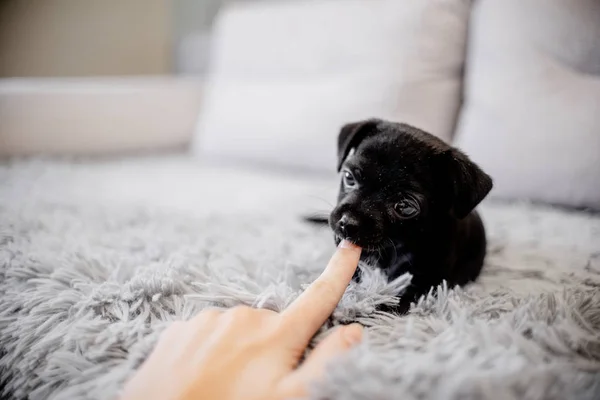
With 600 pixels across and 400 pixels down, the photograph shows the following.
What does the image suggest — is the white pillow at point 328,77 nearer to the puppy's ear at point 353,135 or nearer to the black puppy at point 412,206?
the puppy's ear at point 353,135

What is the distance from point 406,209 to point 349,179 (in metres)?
0.17

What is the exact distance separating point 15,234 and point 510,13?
1708mm

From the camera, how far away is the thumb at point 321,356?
0.56m

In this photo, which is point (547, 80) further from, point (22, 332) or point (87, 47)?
point (87, 47)

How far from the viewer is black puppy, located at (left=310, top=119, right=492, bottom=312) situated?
945 millimetres

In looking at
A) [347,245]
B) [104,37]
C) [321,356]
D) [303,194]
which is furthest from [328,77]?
[104,37]

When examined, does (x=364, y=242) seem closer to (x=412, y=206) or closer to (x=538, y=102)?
(x=412, y=206)

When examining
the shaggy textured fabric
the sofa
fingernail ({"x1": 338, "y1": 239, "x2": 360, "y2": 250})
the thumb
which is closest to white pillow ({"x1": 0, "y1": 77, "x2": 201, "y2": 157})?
the sofa

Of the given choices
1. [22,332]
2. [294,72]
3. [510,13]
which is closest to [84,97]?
[294,72]

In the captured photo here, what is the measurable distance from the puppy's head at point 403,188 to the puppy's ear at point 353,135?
8 cm

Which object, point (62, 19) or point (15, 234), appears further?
point (62, 19)

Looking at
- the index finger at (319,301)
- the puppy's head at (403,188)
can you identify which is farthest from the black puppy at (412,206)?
the index finger at (319,301)

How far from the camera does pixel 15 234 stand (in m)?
1.06

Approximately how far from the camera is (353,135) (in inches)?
43.9
